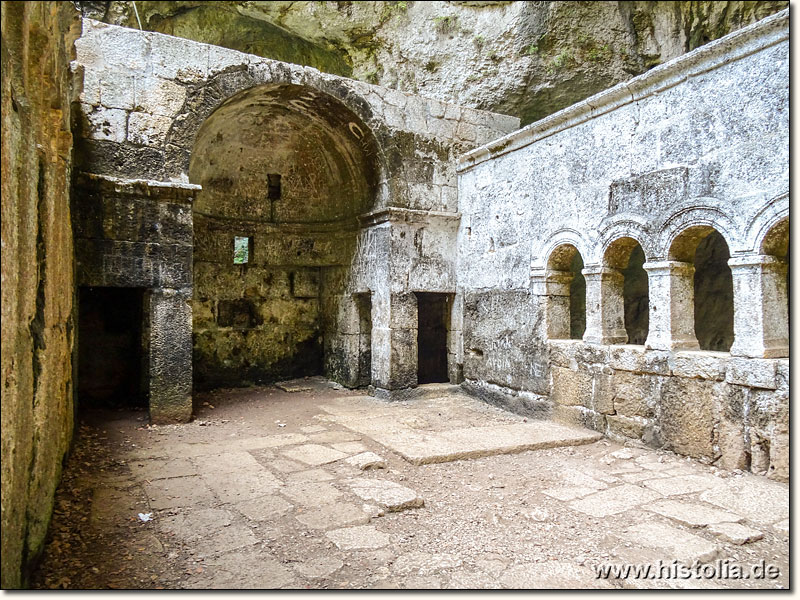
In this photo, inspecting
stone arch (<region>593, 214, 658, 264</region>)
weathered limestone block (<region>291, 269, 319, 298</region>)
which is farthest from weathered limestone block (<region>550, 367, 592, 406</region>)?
weathered limestone block (<region>291, 269, 319, 298</region>)

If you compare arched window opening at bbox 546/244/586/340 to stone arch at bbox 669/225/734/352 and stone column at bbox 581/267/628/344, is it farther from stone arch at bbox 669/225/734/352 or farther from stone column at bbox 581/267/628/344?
stone arch at bbox 669/225/734/352

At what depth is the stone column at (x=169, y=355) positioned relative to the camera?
5.71 metres

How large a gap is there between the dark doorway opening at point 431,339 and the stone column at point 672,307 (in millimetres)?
4942

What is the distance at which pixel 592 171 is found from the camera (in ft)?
18.2

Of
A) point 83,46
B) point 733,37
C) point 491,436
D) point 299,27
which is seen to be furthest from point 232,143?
point 733,37

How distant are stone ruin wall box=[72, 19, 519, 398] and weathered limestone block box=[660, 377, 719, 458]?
3.46 m

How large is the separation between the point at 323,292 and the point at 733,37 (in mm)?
6387

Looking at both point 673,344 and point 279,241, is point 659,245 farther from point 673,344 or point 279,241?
point 279,241

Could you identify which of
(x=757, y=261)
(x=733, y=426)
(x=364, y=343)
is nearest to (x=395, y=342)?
(x=364, y=343)

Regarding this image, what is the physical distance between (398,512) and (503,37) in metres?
8.70

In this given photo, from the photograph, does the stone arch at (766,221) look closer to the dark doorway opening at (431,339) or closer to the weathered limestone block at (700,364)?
the weathered limestone block at (700,364)

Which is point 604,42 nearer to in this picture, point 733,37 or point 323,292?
point 733,37

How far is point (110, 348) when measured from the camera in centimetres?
718

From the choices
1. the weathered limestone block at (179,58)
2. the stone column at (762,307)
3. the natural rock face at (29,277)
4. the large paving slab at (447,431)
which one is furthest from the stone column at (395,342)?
the natural rock face at (29,277)
